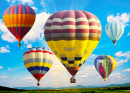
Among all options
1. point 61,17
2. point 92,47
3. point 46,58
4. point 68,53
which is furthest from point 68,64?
point 46,58

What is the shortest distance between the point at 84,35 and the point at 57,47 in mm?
3549

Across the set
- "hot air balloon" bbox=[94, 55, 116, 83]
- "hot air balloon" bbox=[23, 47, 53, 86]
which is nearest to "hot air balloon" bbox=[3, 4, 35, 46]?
"hot air balloon" bbox=[23, 47, 53, 86]

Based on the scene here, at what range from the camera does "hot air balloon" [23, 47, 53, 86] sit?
40.7 metres

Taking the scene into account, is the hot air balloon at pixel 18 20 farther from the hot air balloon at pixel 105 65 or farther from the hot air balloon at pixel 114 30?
the hot air balloon at pixel 114 30

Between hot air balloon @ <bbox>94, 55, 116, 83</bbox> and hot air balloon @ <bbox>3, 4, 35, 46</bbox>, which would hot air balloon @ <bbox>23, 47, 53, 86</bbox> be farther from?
hot air balloon @ <bbox>94, 55, 116, 83</bbox>

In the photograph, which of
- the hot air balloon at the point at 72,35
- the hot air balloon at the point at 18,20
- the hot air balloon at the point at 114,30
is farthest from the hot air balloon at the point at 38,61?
the hot air balloon at the point at 114,30

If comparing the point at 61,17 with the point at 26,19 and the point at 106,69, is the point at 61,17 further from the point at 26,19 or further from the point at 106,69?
the point at 106,69

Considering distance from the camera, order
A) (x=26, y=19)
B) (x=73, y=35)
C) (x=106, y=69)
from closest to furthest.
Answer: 1. (x=73, y=35)
2. (x=26, y=19)
3. (x=106, y=69)

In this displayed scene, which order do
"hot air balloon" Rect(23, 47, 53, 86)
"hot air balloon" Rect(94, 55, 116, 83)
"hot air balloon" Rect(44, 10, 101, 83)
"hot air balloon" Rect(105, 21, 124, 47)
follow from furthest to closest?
"hot air balloon" Rect(105, 21, 124, 47)
"hot air balloon" Rect(94, 55, 116, 83)
"hot air balloon" Rect(23, 47, 53, 86)
"hot air balloon" Rect(44, 10, 101, 83)

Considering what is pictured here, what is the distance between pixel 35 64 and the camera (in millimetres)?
40656

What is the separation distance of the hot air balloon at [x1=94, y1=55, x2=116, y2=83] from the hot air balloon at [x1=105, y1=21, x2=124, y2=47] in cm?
397

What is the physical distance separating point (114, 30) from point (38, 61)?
17.8m

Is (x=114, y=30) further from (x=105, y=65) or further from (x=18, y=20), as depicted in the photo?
(x=18, y=20)

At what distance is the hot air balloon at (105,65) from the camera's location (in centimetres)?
4947
